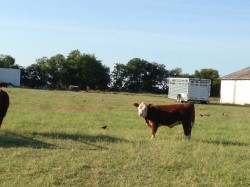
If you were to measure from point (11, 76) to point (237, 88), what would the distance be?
1654 inches

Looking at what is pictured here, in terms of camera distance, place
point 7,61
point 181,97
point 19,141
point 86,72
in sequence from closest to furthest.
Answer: point 19,141 < point 181,97 < point 86,72 < point 7,61

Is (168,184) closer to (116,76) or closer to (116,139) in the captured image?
(116,139)

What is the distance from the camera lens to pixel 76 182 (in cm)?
697

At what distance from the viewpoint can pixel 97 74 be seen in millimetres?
75438

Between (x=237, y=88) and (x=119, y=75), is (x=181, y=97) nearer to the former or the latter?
(x=237, y=88)

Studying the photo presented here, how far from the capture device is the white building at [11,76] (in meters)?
71.8

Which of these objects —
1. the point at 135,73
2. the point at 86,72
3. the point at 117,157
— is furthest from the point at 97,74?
the point at 117,157

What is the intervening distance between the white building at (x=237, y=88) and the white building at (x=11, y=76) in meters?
39.0

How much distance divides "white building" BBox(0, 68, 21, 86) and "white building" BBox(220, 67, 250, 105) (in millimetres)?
38954

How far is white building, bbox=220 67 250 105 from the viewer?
42153 mm

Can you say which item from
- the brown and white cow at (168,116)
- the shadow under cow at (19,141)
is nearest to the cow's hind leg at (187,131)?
the brown and white cow at (168,116)

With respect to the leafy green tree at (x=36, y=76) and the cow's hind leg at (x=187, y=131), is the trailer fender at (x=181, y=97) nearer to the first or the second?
the cow's hind leg at (x=187, y=131)

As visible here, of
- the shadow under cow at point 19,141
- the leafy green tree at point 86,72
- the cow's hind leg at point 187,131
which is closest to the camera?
the shadow under cow at point 19,141

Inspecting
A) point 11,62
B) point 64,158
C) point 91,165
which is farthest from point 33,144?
point 11,62
